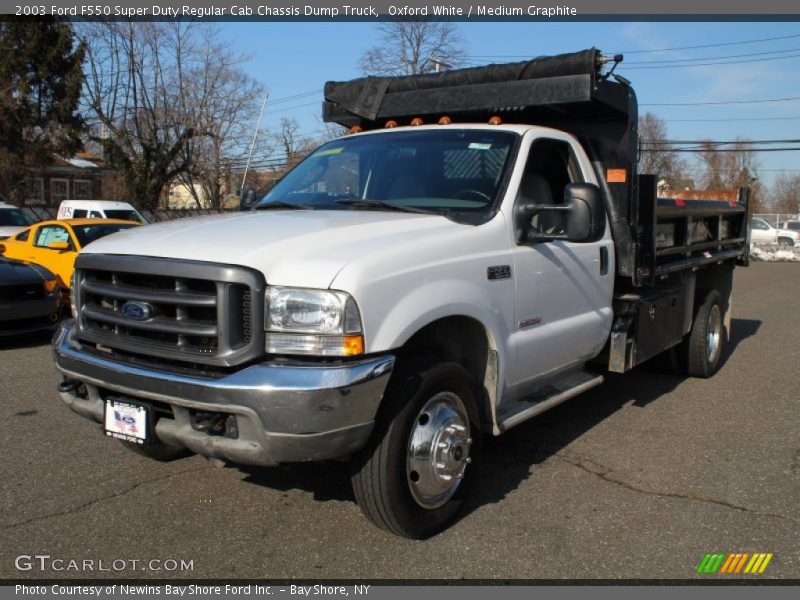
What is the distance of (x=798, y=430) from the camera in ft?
18.4

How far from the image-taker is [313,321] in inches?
123

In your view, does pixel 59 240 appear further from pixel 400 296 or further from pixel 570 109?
pixel 400 296

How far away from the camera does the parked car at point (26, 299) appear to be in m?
8.57

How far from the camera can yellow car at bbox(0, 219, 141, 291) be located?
37.3 ft

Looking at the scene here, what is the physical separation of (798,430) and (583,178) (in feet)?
8.50

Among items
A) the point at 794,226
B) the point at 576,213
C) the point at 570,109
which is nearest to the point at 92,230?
the point at 570,109

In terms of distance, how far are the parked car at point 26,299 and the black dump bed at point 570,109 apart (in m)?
4.99

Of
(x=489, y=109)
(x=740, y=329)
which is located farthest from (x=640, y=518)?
(x=740, y=329)

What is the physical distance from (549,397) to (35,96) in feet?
116

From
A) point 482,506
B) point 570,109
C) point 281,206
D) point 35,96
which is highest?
point 35,96

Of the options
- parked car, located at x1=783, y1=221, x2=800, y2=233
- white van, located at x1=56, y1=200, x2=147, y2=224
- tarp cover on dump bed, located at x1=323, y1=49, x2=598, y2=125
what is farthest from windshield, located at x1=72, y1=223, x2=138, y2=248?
parked car, located at x1=783, y1=221, x2=800, y2=233

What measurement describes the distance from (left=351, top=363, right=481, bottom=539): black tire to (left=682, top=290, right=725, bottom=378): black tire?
4042 mm

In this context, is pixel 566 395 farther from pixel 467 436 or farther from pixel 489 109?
pixel 489 109

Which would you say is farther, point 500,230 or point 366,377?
point 500,230
